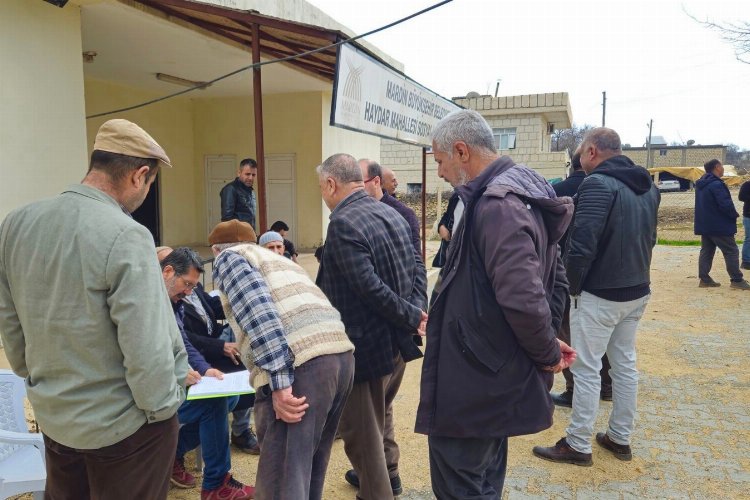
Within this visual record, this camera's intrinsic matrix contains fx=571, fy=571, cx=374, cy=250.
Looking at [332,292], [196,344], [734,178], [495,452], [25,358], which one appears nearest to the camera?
[25,358]

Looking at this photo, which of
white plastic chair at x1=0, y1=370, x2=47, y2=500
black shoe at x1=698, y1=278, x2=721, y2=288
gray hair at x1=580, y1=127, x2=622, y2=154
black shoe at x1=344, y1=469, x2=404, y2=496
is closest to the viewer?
white plastic chair at x1=0, y1=370, x2=47, y2=500

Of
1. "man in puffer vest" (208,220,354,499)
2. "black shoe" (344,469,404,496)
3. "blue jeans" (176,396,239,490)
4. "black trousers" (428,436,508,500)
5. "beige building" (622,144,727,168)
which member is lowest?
"black shoe" (344,469,404,496)

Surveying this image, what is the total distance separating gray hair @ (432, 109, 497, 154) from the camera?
7.40 ft

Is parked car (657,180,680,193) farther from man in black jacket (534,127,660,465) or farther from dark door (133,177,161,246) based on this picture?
man in black jacket (534,127,660,465)

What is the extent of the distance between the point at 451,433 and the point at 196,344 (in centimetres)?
177

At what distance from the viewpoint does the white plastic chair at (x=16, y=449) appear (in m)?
2.44

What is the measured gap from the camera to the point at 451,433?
216 cm

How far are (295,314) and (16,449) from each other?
1.64 m

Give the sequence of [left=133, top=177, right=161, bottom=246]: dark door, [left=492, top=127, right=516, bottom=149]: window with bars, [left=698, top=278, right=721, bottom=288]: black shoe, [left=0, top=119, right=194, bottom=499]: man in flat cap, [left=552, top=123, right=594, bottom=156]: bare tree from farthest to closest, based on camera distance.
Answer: [left=552, top=123, right=594, bottom=156]: bare tree → [left=492, top=127, right=516, bottom=149]: window with bars → [left=133, top=177, right=161, bottom=246]: dark door → [left=698, top=278, right=721, bottom=288]: black shoe → [left=0, top=119, right=194, bottom=499]: man in flat cap

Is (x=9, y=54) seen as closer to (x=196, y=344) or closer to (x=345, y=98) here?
(x=345, y=98)

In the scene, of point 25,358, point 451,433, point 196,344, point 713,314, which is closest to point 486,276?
point 451,433

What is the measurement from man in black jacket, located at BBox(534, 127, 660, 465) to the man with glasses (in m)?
1.96

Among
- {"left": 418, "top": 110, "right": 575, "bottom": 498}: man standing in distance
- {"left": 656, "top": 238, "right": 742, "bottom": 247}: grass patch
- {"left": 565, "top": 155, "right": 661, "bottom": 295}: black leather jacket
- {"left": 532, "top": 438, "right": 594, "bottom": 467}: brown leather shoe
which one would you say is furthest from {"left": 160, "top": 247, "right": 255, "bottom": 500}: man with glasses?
{"left": 656, "top": 238, "right": 742, "bottom": 247}: grass patch

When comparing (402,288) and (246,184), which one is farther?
(246,184)
